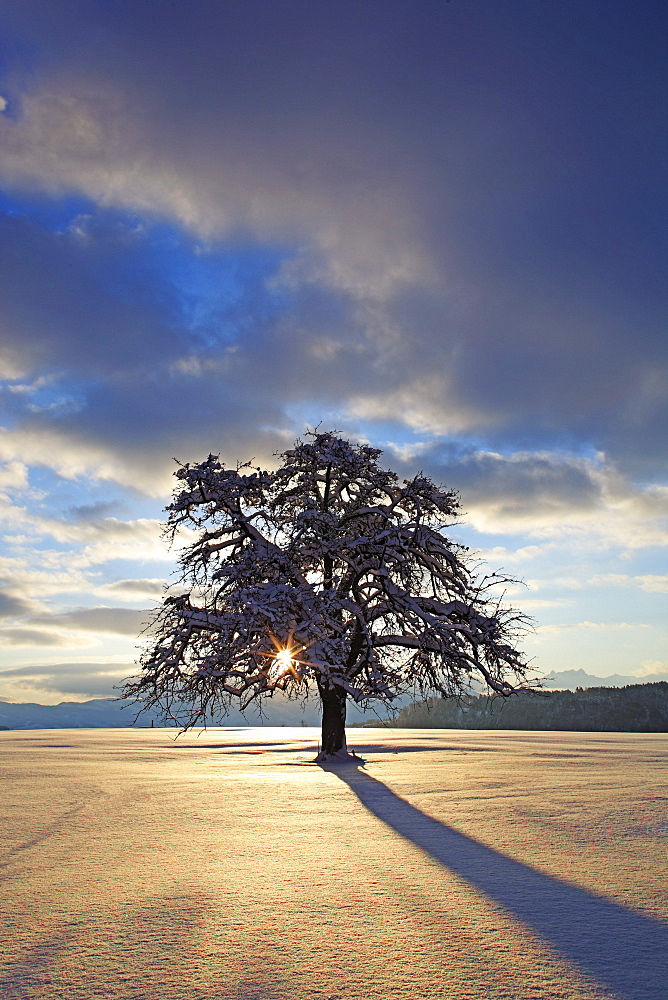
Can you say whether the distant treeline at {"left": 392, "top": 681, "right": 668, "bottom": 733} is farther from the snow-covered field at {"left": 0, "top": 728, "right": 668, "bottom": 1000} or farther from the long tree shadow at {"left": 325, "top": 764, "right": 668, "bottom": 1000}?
the long tree shadow at {"left": 325, "top": 764, "right": 668, "bottom": 1000}

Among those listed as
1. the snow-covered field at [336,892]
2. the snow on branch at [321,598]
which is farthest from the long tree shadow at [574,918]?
the snow on branch at [321,598]

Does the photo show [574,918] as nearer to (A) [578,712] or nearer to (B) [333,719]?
(B) [333,719]

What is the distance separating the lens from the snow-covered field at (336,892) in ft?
10.9

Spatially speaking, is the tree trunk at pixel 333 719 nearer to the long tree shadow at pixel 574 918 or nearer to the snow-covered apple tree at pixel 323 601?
the snow-covered apple tree at pixel 323 601

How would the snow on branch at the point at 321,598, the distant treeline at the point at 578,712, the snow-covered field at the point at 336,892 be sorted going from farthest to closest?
1. the distant treeline at the point at 578,712
2. the snow on branch at the point at 321,598
3. the snow-covered field at the point at 336,892

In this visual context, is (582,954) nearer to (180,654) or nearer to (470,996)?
(470,996)

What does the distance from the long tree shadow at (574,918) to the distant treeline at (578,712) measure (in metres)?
22.1

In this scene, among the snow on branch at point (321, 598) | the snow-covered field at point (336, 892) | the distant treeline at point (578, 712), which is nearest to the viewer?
the snow-covered field at point (336, 892)

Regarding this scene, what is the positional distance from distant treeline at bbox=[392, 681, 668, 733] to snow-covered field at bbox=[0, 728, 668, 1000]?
1993cm

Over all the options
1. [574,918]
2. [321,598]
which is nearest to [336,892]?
[574,918]

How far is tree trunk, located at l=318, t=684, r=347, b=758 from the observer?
15.5m

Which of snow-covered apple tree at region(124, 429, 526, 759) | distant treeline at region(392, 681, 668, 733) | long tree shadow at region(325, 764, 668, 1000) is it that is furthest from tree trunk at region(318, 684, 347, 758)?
distant treeline at region(392, 681, 668, 733)

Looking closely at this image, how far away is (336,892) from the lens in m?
4.62

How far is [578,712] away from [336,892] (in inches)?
1163
